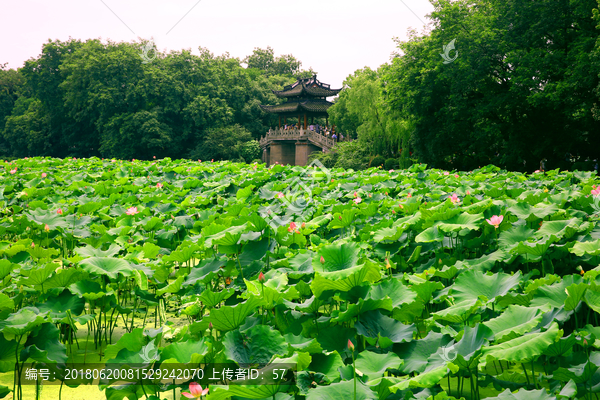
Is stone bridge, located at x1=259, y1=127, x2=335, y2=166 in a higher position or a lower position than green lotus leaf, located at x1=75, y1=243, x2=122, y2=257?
higher

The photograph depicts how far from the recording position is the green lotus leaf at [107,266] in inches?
67.7

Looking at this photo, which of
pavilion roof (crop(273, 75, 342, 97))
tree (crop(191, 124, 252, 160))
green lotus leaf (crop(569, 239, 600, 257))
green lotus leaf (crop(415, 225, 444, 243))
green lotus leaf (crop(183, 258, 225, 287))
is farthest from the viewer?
pavilion roof (crop(273, 75, 342, 97))

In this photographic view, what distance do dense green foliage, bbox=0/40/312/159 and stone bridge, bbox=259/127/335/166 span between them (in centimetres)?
168

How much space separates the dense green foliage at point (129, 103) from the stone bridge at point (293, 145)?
5.53 feet

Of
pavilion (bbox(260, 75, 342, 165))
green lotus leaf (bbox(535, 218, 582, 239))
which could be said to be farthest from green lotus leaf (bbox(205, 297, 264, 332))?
pavilion (bbox(260, 75, 342, 165))

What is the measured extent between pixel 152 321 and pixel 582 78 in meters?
12.5

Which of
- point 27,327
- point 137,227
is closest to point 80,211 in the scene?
point 137,227

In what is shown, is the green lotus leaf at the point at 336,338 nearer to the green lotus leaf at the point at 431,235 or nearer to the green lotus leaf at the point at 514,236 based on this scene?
the green lotus leaf at the point at 431,235

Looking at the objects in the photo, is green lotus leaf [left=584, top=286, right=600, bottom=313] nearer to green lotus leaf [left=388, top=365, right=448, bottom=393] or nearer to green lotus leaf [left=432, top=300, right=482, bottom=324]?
green lotus leaf [left=432, top=300, right=482, bottom=324]

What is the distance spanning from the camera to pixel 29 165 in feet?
26.1

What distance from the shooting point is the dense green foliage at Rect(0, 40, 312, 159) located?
25.9 m

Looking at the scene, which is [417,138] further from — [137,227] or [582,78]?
[137,227]

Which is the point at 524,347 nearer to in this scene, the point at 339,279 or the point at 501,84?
the point at 339,279

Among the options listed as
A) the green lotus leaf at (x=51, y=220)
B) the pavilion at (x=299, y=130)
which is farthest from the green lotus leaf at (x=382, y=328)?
the pavilion at (x=299, y=130)
